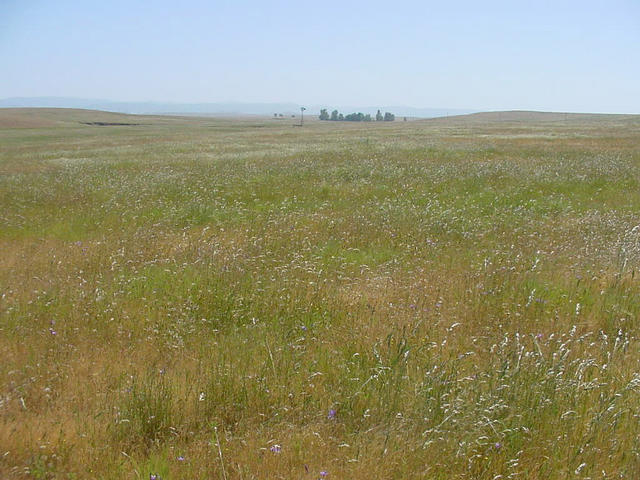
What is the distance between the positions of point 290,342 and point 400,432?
6.24 ft

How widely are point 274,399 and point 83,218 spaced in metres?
9.66

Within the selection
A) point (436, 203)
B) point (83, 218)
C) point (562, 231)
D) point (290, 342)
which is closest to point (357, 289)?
point (290, 342)

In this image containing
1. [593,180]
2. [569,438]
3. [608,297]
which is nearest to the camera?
[569,438]

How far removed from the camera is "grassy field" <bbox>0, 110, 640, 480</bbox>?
3656 mm

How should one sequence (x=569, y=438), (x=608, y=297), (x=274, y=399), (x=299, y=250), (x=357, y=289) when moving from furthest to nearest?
(x=299, y=250)
(x=357, y=289)
(x=608, y=297)
(x=274, y=399)
(x=569, y=438)

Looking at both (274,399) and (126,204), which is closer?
(274,399)

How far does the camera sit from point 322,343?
545cm

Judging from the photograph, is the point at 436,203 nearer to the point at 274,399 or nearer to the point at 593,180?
the point at 593,180

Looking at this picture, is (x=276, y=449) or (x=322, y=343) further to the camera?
(x=322, y=343)

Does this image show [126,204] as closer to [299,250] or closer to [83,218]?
[83,218]

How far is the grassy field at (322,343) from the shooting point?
3.66 m

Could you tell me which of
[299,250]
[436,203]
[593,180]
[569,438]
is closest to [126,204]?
[299,250]

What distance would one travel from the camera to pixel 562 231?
10.1 meters

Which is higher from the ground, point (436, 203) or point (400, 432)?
point (436, 203)
